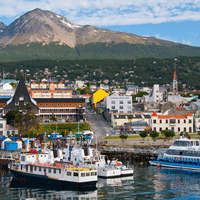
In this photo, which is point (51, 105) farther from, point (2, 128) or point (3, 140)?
point (3, 140)

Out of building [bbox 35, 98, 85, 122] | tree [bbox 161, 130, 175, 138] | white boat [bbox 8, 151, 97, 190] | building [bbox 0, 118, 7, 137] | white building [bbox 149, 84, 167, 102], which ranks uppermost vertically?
white building [bbox 149, 84, 167, 102]

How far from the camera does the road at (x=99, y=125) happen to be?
3504 inches

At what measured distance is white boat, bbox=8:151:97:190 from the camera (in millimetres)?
48781

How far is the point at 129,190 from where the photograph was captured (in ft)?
158

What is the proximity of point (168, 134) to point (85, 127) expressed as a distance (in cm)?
1851

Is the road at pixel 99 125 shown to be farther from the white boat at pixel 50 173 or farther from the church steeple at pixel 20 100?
the white boat at pixel 50 173

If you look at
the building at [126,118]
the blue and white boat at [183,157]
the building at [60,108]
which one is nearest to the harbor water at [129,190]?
the blue and white boat at [183,157]

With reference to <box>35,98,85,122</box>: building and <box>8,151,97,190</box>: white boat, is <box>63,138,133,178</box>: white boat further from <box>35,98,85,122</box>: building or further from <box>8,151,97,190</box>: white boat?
<box>35,98,85,122</box>: building

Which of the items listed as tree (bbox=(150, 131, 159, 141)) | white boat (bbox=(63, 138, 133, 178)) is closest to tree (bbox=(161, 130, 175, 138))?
tree (bbox=(150, 131, 159, 141))

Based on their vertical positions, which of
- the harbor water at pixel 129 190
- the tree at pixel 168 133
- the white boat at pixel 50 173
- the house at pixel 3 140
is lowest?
the harbor water at pixel 129 190

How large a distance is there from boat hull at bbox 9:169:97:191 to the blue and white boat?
20273mm

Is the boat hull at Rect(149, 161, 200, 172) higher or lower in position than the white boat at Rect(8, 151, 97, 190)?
lower

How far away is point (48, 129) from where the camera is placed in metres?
92.7

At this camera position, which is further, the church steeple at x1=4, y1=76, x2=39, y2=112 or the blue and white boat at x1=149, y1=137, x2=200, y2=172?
the church steeple at x1=4, y1=76, x2=39, y2=112
